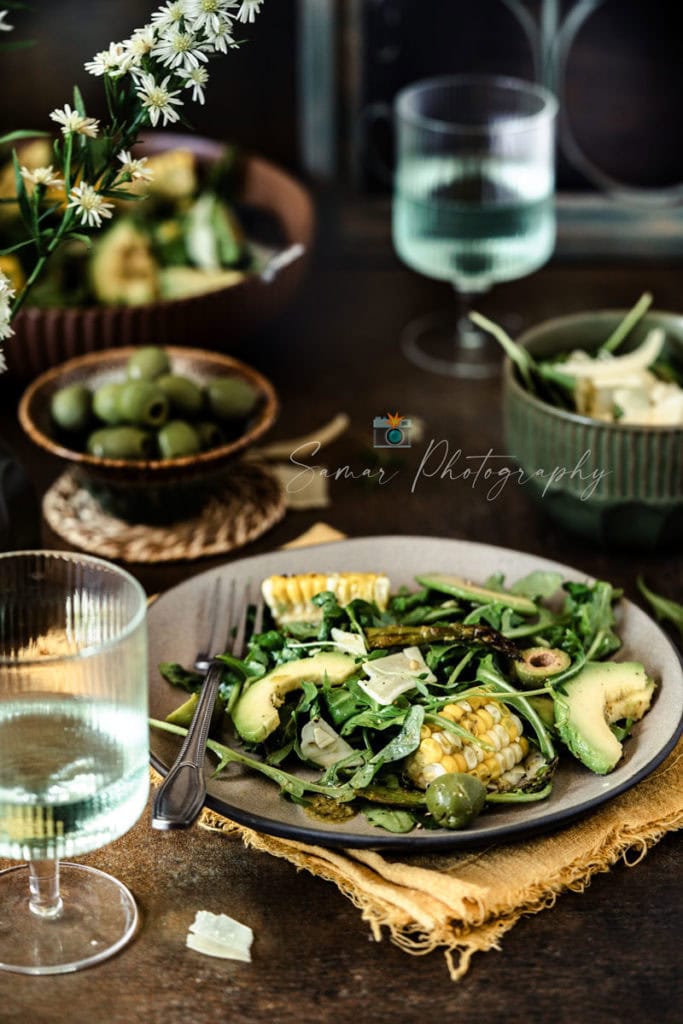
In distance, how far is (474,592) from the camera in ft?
3.63

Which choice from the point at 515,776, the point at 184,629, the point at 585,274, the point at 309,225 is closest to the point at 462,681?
the point at 515,776

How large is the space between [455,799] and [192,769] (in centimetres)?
17

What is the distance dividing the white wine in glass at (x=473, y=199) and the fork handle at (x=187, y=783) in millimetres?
935

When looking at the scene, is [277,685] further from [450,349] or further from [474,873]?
[450,349]

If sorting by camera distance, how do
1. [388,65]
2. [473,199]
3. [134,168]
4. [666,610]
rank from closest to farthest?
[134,168] → [666,610] → [473,199] → [388,65]

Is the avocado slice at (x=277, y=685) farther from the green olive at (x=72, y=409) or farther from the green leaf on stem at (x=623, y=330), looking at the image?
the green leaf on stem at (x=623, y=330)

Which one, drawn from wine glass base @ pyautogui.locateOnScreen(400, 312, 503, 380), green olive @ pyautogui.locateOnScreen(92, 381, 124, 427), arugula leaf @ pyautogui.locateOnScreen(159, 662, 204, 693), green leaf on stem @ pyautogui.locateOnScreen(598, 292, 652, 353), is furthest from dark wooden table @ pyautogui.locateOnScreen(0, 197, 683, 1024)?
wine glass base @ pyautogui.locateOnScreen(400, 312, 503, 380)

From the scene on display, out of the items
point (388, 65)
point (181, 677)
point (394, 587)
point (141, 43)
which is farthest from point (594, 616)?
point (388, 65)

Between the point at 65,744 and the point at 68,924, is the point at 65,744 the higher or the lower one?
the higher one

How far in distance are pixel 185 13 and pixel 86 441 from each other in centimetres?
60

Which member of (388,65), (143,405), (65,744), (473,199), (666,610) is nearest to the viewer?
(65,744)

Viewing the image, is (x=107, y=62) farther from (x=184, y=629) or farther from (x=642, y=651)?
(x=642, y=651)

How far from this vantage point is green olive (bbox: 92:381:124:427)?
1346 millimetres

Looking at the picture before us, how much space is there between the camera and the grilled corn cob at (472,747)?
2.97 feet
